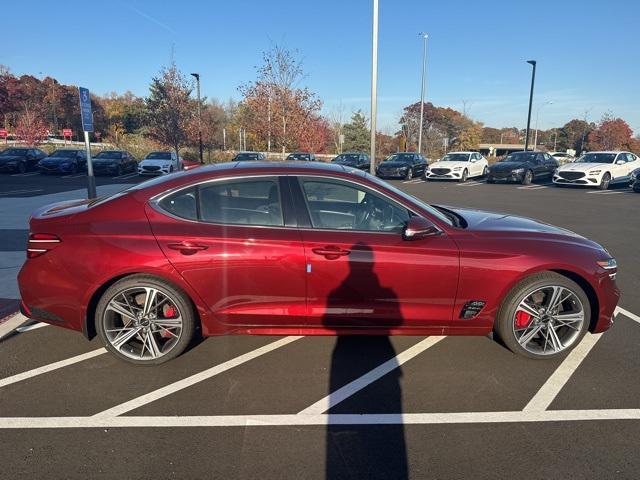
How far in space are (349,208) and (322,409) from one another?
1564mm

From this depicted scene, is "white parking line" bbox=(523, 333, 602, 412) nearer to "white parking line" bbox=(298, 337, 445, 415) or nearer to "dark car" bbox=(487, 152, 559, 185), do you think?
"white parking line" bbox=(298, 337, 445, 415)

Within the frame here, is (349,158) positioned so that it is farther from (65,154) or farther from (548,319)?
(548,319)

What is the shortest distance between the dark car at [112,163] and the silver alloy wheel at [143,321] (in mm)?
25376

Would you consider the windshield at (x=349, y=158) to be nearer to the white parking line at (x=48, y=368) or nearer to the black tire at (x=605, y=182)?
the black tire at (x=605, y=182)

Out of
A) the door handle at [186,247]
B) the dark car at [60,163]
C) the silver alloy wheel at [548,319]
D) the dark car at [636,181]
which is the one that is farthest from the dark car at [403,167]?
the door handle at [186,247]

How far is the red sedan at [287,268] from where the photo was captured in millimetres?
3496

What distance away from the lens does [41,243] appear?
3.57 metres

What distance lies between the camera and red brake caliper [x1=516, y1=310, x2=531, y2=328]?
148 inches

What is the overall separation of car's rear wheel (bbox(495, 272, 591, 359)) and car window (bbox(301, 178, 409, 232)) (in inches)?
44.9

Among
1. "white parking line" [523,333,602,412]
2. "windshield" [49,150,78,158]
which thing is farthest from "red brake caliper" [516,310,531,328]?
"windshield" [49,150,78,158]

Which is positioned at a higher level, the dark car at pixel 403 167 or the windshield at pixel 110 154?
the windshield at pixel 110 154

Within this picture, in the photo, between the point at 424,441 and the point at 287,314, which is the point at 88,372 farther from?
the point at 424,441

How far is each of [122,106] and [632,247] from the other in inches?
2786

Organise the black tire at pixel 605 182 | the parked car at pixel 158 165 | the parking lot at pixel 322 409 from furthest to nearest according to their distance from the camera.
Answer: the parked car at pixel 158 165
the black tire at pixel 605 182
the parking lot at pixel 322 409
